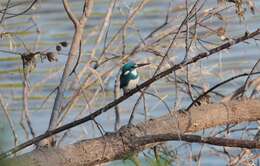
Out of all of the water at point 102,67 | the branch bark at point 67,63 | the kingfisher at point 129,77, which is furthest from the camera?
the water at point 102,67

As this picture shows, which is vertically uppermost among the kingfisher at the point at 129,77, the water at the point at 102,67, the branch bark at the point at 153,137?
the kingfisher at the point at 129,77

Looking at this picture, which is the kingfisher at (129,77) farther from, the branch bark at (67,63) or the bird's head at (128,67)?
the branch bark at (67,63)

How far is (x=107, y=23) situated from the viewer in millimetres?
3777

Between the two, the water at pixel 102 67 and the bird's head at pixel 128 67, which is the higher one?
the bird's head at pixel 128 67

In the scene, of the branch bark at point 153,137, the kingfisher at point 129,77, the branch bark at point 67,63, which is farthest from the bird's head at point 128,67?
the branch bark at point 153,137

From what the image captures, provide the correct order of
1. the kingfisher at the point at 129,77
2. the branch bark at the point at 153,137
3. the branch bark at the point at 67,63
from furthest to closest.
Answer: the kingfisher at the point at 129,77 → the branch bark at the point at 67,63 → the branch bark at the point at 153,137

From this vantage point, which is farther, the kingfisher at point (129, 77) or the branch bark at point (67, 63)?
the kingfisher at point (129, 77)

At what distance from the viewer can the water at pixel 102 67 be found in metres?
4.46

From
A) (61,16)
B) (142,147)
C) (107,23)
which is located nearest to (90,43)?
(61,16)

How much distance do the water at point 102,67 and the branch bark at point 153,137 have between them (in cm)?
93

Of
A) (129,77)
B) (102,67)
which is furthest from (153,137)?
(102,67)

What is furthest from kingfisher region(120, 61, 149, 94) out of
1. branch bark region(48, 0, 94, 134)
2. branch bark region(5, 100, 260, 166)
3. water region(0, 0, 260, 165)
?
water region(0, 0, 260, 165)

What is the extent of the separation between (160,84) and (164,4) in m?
2.01

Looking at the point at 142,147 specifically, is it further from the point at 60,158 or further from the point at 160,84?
the point at 160,84
